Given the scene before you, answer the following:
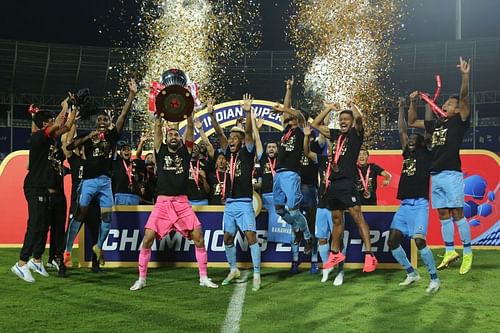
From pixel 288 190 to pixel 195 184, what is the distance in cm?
255

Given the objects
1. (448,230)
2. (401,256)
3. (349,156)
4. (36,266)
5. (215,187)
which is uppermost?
(349,156)

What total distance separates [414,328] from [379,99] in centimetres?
3598

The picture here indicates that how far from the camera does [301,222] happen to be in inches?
359

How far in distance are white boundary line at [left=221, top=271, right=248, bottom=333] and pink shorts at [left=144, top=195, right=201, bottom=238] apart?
102 cm

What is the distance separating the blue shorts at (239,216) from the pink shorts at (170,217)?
0.54m

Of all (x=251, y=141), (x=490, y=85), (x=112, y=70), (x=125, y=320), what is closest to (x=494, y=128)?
(x=490, y=85)

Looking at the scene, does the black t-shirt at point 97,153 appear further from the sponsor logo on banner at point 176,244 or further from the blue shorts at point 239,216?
the blue shorts at point 239,216

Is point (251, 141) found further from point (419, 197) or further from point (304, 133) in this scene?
point (419, 197)

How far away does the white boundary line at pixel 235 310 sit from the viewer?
18.2ft

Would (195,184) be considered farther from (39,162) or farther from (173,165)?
(39,162)

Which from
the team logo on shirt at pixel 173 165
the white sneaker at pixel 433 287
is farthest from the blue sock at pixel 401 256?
Answer: the team logo on shirt at pixel 173 165

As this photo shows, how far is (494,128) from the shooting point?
39.4 meters

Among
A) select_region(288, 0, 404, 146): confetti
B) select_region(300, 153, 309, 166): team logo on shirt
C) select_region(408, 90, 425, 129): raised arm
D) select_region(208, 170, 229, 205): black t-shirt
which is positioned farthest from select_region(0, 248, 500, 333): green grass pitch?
select_region(288, 0, 404, 146): confetti

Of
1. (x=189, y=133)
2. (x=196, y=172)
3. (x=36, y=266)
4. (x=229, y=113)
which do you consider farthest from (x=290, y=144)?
(x=229, y=113)
